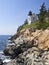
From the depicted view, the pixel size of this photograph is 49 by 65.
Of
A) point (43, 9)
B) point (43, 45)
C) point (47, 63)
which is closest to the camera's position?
point (47, 63)

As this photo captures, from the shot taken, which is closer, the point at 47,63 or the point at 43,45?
the point at 47,63

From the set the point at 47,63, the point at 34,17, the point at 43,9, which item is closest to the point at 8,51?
the point at 47,63

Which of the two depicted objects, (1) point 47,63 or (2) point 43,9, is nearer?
(1) point 47,63

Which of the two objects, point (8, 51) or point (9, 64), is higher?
point (8, 51)

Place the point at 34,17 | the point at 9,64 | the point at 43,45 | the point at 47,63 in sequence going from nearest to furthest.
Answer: the point at 47,63
the point at 9,64
the point at 43,45
the point at 34,17

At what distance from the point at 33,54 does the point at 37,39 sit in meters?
34.4

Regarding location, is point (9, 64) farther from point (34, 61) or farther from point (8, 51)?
point (8, 51)

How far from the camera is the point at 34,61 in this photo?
47375mm

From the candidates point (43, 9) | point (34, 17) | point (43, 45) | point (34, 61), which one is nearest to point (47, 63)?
point (34, 61)

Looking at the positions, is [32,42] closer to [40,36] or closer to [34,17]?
[40,36]

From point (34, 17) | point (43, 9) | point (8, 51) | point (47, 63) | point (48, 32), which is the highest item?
point (34, 17)

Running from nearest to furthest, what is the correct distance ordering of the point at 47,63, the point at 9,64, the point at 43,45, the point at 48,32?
the point at 47,63
the point at 9,64
the point at 43,45
the point at 48,32

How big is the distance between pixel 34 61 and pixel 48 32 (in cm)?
3589

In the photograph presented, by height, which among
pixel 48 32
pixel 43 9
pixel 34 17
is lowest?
pixel 48 32
